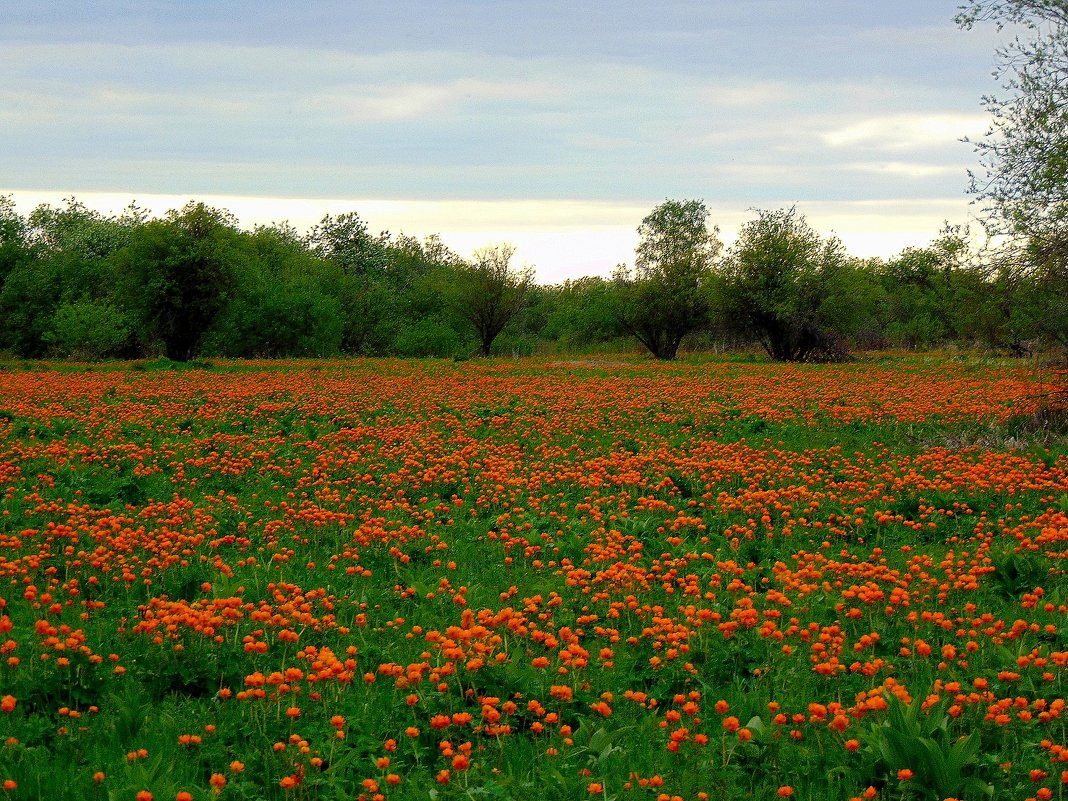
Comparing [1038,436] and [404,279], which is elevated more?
[404,279]

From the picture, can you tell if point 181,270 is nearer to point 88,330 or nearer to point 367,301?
point 88,330

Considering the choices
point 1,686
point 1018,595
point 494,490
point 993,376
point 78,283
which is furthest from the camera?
point 78,283

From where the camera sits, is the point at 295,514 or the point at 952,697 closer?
the point at 952,697

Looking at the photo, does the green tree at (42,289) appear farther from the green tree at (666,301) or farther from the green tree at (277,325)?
the green tree at (666,301)

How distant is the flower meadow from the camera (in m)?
4.31

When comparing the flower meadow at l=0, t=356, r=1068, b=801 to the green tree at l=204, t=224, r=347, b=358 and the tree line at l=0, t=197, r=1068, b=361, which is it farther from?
the green tree at l=204, t=224, r=347, b=358

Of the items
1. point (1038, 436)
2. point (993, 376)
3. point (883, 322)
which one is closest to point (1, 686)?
point (1038, 436)

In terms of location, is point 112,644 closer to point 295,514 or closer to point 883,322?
point 295,514

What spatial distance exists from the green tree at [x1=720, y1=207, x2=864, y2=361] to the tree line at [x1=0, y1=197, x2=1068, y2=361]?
0.29 feet

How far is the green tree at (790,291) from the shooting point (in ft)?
154

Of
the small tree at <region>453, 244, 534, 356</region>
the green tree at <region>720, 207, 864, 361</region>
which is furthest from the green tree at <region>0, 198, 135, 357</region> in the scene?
the green tree at <region>720, 207, 864, 361</region>

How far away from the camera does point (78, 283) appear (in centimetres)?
5562

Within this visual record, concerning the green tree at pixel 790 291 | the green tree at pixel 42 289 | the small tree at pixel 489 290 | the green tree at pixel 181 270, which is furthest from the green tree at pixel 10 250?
the green tree at pixel 790 291

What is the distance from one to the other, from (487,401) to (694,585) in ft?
50.0
